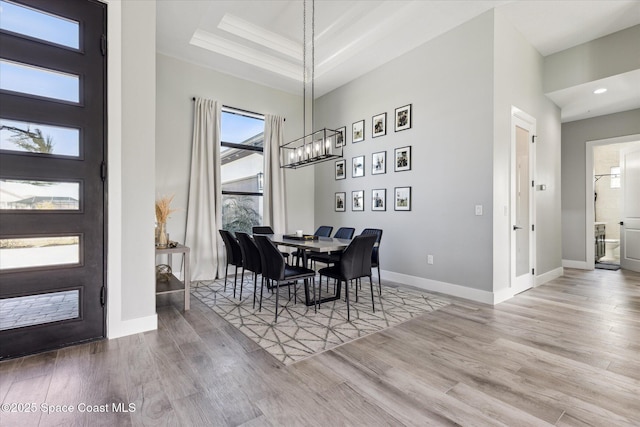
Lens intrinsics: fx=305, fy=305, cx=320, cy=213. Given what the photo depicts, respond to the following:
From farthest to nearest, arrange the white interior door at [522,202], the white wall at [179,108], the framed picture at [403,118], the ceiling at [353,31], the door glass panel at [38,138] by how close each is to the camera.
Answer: the white wall at [179,108], the framed picture at [403,118], the white interior door at [522,202], the ceiling at [353,31], the door glass panel at [38,138]

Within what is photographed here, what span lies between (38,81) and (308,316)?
306 cm

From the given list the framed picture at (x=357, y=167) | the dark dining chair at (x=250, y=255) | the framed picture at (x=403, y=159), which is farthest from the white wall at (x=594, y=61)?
the dark dining chair at (x=250, y=255)

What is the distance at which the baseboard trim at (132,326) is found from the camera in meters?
2.61

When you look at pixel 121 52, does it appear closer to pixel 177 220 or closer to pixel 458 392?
pixel 177 220

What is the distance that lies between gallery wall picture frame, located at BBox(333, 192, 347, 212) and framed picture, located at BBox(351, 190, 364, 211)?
220 mm

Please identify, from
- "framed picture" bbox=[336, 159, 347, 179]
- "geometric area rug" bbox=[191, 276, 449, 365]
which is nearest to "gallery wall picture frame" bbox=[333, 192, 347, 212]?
"framed picture" bbox=[336, 159, 347, 179]

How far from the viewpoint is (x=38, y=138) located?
236cm

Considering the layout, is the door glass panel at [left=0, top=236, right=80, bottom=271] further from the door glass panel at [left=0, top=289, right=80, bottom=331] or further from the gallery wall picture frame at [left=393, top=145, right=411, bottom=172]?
the gallery wall picture frame at [left=393, top=145, right=411, bottom=172]

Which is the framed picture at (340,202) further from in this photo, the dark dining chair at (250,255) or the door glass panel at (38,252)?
the door glass panel at (38,252)

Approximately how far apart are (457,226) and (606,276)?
3472 mm

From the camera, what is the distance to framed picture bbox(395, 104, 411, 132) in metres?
4.62

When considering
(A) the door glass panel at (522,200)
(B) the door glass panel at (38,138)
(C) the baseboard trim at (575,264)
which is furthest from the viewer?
(C) the baseboard trim at (575,264)

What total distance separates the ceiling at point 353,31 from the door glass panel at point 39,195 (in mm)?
2548

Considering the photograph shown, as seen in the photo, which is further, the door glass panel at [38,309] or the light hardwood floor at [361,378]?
the door glass panel at [38,309]
